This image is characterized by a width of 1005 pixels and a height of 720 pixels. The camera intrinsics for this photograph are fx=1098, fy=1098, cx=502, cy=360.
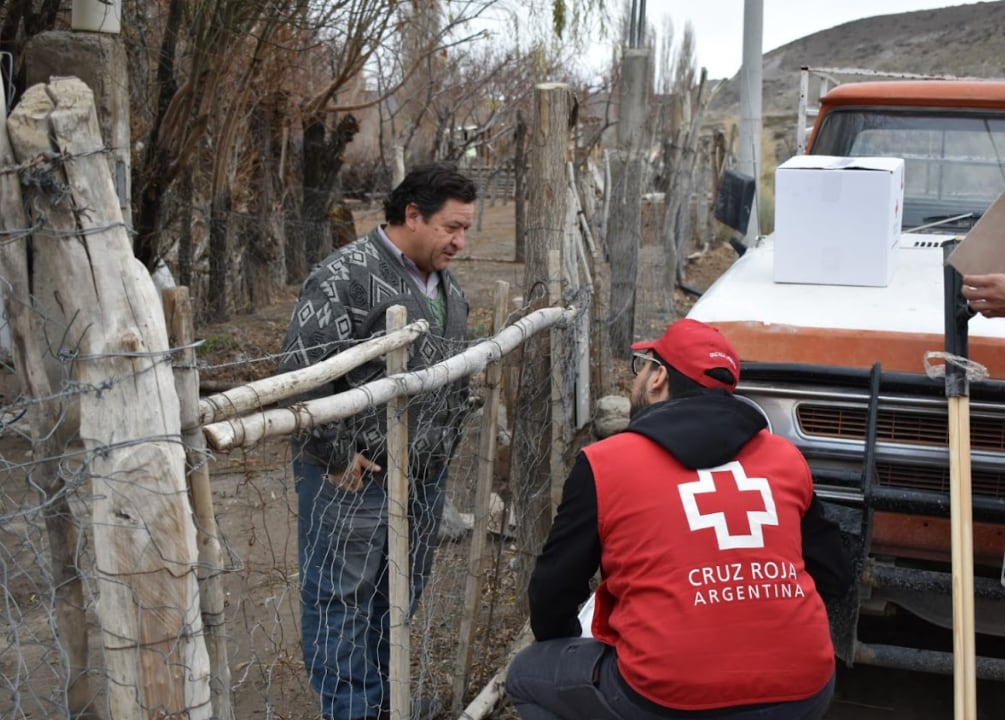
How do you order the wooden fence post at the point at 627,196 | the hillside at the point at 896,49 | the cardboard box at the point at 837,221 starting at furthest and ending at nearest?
1. the hillside at the point at 896,49
2. the wooden fence post at the point at 627,196
3. the cardboard box at the point at 837,221

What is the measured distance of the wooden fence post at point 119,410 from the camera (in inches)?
72.1

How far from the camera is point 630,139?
916 cm

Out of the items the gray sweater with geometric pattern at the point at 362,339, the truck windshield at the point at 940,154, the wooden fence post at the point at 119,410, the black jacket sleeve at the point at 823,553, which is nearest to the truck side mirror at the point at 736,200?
the truck windshield at the point at 940,154

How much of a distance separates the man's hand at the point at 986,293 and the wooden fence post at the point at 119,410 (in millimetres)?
2472

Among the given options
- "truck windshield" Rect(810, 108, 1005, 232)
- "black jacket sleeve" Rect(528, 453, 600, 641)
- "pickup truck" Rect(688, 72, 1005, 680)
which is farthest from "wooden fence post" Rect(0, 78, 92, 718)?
"truck windshield" Rect(810, 108, 1005, 232)

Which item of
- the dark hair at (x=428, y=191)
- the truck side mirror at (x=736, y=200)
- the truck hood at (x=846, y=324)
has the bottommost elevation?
the truck hood at (x=846, y=324)

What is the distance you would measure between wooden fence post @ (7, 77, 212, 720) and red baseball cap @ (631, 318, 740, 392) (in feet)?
3.93

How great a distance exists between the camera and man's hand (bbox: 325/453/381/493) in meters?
3.25

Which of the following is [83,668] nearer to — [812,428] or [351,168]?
[812,428]

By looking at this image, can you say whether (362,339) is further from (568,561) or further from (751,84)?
(751,84)

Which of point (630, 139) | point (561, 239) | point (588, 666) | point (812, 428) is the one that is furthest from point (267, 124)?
point (588, 666)

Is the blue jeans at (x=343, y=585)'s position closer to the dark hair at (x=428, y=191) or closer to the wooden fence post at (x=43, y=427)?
the dark hair at (x=428, y=191)

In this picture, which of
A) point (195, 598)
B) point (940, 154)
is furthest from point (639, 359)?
point (940, 154)

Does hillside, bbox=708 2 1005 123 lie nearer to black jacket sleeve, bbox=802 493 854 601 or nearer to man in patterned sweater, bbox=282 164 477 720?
man in patterned sweater, bbox=282 164 477 720
